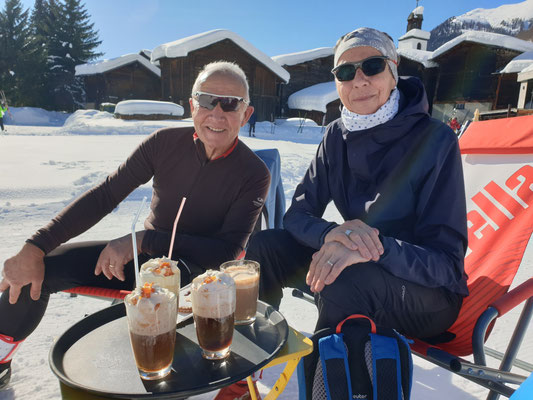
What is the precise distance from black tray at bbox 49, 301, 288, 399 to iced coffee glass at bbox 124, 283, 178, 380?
5cm

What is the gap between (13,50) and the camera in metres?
34.1

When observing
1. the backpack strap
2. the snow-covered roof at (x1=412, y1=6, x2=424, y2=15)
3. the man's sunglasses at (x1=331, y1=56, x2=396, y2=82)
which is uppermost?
the snow-covered roof at (x1=412, y1=6, x2=424, y2=15)

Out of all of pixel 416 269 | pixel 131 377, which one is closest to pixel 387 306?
pixel 416 269

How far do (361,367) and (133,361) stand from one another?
2.72 feet

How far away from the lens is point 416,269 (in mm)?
1470

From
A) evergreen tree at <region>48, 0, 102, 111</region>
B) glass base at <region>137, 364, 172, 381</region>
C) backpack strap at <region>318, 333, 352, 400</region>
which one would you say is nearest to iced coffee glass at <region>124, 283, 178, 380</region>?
glass base at <region>137, 364, 172, 381</region>

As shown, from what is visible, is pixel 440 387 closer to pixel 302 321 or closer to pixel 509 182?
pixel 302 321

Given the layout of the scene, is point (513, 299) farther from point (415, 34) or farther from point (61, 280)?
point (415, 34)

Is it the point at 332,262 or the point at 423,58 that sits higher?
the point at 423,58

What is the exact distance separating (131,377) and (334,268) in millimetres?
857

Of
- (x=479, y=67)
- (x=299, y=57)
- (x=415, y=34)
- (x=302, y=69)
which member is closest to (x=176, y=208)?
(x=299, y=57)

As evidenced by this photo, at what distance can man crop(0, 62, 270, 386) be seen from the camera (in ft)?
6.45

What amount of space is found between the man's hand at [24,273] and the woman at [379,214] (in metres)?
1.15

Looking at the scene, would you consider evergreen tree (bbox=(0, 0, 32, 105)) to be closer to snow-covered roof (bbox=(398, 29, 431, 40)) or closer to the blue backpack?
snow-covered roof (bbox=(398, 29, 431, 40))
